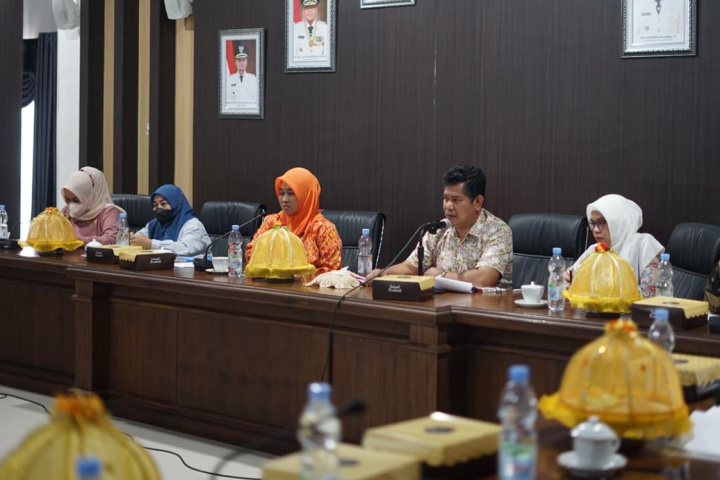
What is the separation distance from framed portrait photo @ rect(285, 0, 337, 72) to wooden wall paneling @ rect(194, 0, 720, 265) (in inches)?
2.1

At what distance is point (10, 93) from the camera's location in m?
Answer: 6.61

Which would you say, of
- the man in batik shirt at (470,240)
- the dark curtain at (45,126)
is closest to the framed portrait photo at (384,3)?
the man in batik shirt at (470,240)

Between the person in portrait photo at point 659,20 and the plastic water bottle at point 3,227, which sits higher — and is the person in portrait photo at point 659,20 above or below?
above

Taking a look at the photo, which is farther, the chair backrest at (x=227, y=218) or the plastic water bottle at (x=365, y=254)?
the chair backrest at (x=227, y=218)

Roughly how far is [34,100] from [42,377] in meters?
4.90

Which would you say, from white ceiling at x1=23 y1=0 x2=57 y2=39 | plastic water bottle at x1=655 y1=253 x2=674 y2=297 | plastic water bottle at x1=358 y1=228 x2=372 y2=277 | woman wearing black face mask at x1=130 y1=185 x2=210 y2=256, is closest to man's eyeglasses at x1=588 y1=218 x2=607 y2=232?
plastic water bottle at x1=655 y1=253 x2=674 y2=297

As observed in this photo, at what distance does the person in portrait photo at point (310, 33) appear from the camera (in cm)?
544

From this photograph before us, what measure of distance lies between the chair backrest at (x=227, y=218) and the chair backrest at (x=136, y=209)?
519 mm

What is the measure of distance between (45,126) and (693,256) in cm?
670

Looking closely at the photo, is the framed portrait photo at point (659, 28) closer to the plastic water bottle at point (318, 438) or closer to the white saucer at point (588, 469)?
the white saucer at point (588, 469)

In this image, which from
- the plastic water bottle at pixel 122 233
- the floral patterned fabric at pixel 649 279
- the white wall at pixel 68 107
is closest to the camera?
the floral patterned fabric at pixel 649 279

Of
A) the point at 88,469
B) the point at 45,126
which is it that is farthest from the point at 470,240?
the point at 45,126

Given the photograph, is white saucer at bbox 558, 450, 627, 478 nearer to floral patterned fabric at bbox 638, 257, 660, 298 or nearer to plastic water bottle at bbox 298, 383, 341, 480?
plastic water bottle at bbox 298, 383, 341, 480

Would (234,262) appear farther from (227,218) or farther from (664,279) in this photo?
(664,279)
